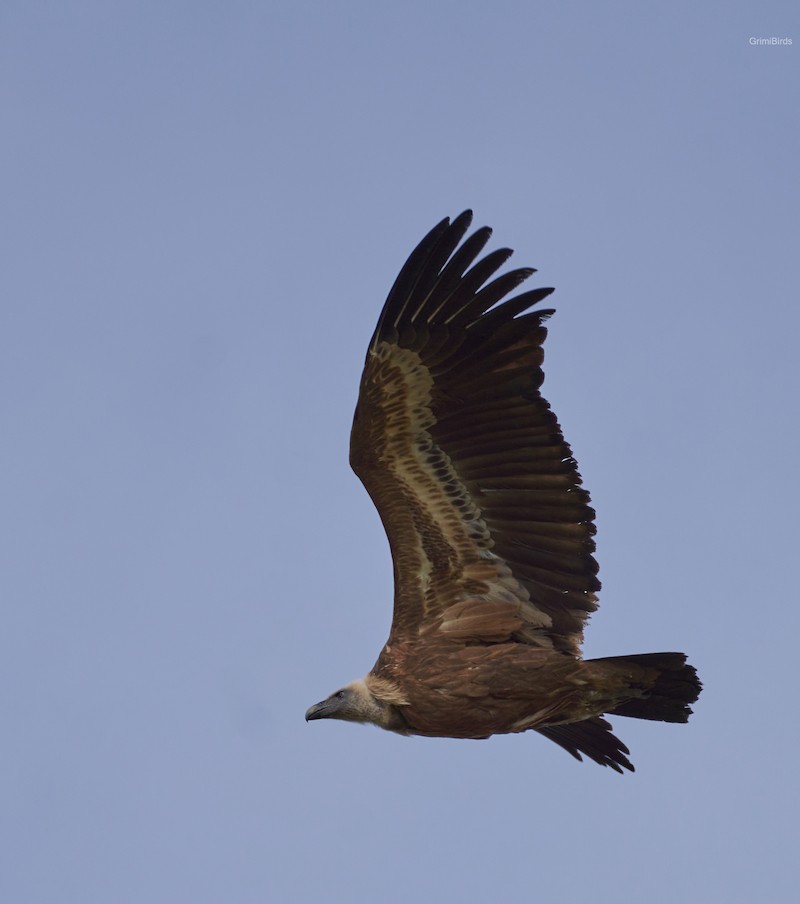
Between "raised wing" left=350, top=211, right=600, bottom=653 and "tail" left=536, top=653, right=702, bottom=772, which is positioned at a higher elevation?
"raised wing" left=350, top=211, right=600, bottom=653

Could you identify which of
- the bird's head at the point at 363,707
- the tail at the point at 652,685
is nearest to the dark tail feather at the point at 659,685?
the tail at the point at 652,685

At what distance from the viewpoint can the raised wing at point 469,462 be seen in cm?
1381

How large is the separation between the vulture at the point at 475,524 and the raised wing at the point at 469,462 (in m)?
0.01

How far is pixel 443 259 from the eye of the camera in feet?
Answer: 45.0

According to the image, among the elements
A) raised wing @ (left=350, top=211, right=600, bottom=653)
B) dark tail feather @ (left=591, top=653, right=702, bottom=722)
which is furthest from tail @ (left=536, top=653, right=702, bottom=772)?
raised wing @ (left=350, top=211, right=600, bottom=653)

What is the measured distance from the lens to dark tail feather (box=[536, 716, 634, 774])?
49.1 feet

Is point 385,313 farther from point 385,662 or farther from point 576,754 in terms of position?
point 576,754

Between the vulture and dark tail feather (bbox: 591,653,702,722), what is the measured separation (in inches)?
0.5

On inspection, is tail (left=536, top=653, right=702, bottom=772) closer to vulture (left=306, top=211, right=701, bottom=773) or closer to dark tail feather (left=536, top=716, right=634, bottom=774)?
→ vulture (left=306, top=211, right=701, bottom=773)

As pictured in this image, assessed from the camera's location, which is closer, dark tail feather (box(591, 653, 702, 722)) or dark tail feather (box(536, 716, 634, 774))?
dark tail feather (box(591, 653, 702, 722))

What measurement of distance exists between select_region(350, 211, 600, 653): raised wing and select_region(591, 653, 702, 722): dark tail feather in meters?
0.58

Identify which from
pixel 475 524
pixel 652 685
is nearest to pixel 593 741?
pixel 652 685

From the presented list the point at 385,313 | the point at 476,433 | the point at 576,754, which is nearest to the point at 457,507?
the point at 476,433

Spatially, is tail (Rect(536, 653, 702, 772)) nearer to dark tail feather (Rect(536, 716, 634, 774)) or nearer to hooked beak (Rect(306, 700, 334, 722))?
dark tail feather (Rect(536, 716, 634, 774))
